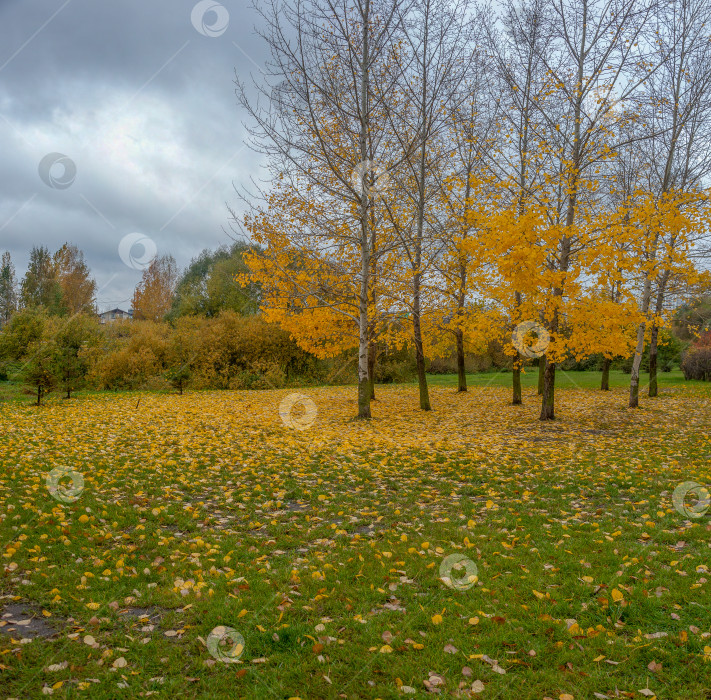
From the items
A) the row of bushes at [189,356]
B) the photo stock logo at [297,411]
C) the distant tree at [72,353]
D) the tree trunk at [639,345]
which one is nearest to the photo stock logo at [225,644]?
the photo stock logo at [297,411]

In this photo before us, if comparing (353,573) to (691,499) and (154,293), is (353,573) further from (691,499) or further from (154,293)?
(154,293)

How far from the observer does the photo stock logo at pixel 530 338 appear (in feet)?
41.1

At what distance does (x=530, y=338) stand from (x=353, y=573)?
1055cm

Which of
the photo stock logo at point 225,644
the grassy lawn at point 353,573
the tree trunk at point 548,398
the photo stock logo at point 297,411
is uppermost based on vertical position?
the tree trunk at point 548,398

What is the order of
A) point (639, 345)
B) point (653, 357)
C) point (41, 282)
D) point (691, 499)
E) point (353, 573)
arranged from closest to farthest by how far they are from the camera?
point (353, 573)
point (691, 499)
point (639, 345)
point (653, 357)
point (41, 282)

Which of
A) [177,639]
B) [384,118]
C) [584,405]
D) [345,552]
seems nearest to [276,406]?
[384,118]

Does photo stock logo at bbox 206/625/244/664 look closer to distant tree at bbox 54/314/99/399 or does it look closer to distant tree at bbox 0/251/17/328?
distant tree at bbox 54/314/99/399

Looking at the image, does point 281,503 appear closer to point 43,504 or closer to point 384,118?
point 43,504

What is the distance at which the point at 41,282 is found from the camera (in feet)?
155

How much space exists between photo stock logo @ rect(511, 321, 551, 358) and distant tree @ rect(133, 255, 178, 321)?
129 feet

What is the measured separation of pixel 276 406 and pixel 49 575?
41.8 ft

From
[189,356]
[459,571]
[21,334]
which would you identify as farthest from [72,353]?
[459,571]

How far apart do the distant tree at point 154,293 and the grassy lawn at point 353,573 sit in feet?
139

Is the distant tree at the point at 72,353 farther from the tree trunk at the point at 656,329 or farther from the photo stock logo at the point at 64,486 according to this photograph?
the tree trunk at the point at 656,329
